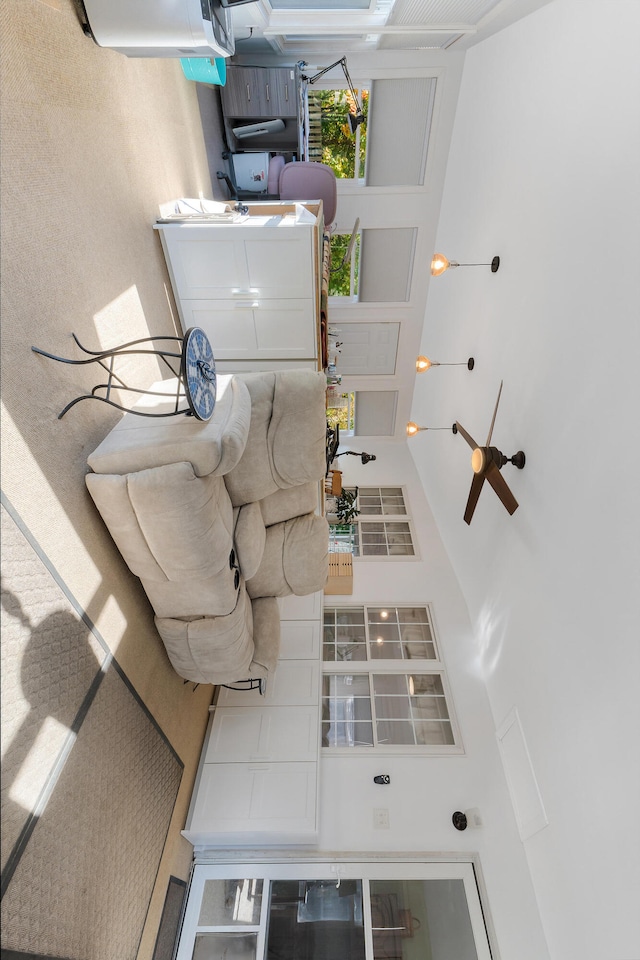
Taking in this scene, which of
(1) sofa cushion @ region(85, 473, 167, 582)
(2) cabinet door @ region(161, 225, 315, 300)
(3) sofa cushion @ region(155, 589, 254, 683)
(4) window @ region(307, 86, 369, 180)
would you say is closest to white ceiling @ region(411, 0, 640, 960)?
(4) window @ region(307, 86, 369, 180)

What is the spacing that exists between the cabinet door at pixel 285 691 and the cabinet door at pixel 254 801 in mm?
398

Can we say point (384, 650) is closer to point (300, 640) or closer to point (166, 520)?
point (300, 640)

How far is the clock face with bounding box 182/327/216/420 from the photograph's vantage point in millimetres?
1665

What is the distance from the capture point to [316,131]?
445cm

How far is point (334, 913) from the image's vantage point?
2.66 metres

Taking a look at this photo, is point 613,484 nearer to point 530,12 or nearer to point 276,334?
point 276,334

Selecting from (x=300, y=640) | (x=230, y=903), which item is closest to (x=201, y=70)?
(x=300, y=640)

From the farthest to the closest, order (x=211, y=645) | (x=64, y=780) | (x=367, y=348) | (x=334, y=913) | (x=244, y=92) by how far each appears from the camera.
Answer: (x=367, y=348)
(x=244, y=92)
(x=334, y=913)
(x=211, y=645)
(x=64, y=780)

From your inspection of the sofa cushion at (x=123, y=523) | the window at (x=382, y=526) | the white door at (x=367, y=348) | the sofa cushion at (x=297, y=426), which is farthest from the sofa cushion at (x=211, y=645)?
the white door at (x=367, y=348)

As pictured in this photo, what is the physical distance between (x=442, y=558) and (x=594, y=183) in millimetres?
3342

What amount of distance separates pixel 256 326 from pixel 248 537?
150cm

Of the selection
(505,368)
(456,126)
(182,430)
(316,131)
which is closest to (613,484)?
(505,368)

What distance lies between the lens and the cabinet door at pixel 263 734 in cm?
295

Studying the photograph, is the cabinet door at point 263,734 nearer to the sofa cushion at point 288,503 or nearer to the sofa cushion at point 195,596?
the sofa cushion at point 195,596
